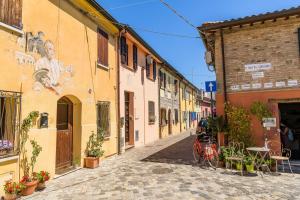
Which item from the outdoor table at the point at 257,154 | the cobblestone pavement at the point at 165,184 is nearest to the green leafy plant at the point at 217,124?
the outdoor table at the point at 257,154

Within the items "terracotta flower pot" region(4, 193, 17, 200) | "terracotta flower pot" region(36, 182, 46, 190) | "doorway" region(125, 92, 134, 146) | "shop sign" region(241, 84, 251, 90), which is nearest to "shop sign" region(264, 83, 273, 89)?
"shop sign" region(241, 84, 251, 90)

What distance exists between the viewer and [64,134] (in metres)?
7.86

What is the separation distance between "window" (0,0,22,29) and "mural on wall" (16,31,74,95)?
16.6 inches

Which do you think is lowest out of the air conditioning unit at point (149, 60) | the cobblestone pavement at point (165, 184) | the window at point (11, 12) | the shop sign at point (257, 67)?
the cobblestone pavement at point (165, 184)

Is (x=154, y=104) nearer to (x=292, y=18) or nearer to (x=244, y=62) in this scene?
(x=244, y=62)

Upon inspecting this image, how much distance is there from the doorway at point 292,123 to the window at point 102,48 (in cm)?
774

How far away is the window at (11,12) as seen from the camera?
544 cm

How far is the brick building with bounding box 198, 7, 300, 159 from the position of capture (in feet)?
26.0

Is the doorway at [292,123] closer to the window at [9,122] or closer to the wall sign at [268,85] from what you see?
the wall sign at [268,85]

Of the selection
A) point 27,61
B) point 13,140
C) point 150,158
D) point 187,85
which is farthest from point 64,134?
point 187,85

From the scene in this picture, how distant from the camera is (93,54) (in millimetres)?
9250

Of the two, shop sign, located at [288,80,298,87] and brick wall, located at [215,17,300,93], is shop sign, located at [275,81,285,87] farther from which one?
shop sign, located at [288,80,298,87]

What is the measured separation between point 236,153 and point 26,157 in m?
6.70

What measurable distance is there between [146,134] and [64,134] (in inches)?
320
